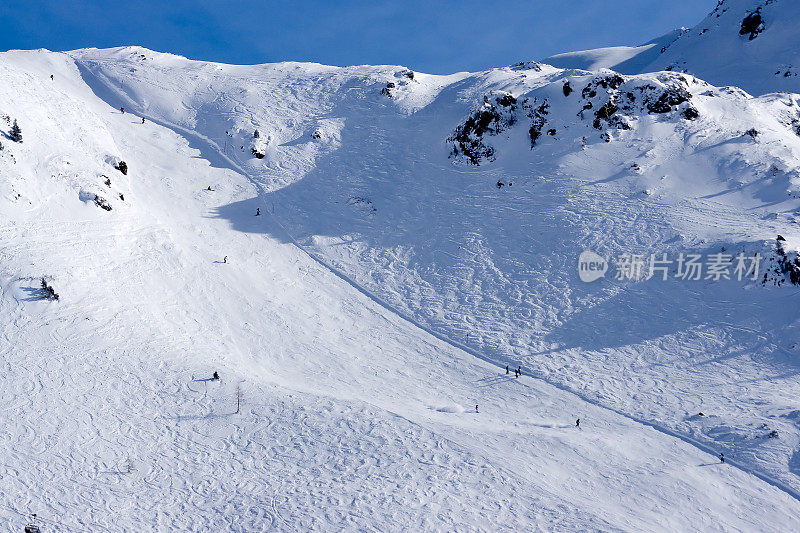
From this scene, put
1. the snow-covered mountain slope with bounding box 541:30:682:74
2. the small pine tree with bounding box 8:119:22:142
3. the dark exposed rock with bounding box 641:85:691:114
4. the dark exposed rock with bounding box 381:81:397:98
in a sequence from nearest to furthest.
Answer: the small pine tree with bounding box 8:119:22:142, the dark exposed rock with bounding box 641:85:691:114, the dark exposed rock with bounding box 381:81:397:98, the snow-covered mountain slope with bounding box 541:30:682:74

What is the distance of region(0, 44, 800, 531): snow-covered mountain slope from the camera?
845 inches

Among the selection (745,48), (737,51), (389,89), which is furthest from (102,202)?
(745,48)

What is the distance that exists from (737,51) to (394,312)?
62.4 metres

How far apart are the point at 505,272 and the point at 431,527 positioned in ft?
70.4

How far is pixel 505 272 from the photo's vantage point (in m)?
38.2

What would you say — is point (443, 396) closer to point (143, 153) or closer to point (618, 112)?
point (618, 112)

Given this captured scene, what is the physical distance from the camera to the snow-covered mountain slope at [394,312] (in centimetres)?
2145

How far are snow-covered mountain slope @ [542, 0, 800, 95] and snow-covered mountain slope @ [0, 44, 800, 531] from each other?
48.1 feet

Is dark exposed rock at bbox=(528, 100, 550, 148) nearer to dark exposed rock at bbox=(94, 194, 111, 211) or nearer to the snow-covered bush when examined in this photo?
dark exposed rock at bbox=(94, 194, 111, 211)

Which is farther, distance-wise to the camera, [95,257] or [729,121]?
[729,121]

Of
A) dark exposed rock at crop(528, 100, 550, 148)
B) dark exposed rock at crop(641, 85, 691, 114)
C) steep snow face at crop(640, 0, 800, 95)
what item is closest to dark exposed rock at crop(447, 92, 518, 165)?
dark exposed rock at crop(528, 100, 550, 148)

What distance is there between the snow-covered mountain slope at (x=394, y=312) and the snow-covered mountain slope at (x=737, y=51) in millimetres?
14648

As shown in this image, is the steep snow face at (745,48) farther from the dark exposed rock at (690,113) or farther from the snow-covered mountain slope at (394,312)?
the dark exposed rock at (690,113)

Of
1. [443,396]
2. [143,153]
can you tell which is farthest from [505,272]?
[143,153]
